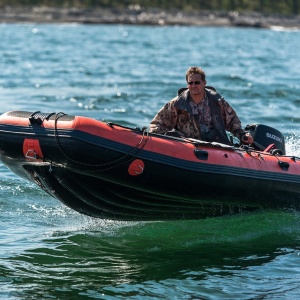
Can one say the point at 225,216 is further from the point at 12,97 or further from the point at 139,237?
the point at 12,97

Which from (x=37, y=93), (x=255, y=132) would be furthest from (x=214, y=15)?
(x=255, y=132)

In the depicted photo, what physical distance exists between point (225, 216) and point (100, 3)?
7033 centimetres

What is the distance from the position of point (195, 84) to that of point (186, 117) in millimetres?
358

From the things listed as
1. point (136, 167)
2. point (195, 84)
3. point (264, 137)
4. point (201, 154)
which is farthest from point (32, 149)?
point (264, 137)

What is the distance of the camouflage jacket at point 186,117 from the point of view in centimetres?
806

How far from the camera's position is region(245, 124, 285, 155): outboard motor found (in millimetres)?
8586

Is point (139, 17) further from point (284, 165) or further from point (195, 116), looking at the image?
point (284, 165)

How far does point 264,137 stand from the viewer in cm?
863

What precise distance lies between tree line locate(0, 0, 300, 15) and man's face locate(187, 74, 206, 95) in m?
67.9

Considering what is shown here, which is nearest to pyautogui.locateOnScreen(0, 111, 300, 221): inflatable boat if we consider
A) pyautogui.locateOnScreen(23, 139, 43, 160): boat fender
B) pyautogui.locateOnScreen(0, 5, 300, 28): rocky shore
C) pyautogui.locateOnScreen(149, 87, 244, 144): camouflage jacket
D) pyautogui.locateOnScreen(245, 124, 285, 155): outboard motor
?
pyautogui.locateOnScreen(23, 139, 43, 160): boat fender

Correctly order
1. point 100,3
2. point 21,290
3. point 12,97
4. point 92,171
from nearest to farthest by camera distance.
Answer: point 21,290, point 92,171, point 12,97, point 100,3

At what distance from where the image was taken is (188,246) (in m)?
7.66

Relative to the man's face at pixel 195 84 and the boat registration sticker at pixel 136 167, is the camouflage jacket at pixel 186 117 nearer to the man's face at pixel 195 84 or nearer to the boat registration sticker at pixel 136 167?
the man's face at pixel 195 84

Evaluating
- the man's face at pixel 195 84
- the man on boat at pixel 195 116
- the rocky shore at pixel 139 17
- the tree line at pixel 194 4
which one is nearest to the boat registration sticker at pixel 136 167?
the man on boat at pixel 195 116
